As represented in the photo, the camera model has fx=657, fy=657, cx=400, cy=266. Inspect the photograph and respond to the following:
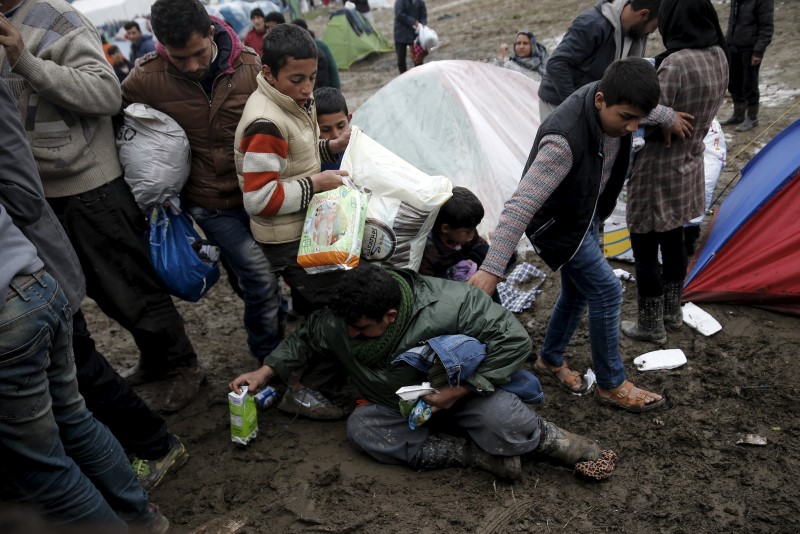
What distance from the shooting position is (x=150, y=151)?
289 centimetres

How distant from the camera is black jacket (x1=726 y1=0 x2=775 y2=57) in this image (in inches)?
240

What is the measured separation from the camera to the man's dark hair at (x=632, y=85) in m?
2.47

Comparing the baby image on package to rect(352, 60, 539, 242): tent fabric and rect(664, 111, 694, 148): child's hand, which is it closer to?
rect(664, 111, 694, 148): child's hand

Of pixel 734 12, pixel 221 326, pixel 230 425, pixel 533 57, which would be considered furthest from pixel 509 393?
pixel 734 12

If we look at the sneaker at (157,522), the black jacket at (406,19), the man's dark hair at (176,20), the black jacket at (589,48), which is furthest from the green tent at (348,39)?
the sneaker at (157,522)

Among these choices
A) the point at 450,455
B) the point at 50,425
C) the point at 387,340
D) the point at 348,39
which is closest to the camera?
the point at 50,425

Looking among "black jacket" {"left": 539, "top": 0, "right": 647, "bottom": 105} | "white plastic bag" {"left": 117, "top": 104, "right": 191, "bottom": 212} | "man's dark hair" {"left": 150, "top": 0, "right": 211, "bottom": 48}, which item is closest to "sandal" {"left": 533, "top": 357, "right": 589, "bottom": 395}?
"black jacket" {"left": 539, "top": 0, "right": 647, "bottom": 105}

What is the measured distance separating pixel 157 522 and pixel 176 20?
1.98m

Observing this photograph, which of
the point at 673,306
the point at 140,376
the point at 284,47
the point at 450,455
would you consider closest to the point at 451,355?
the point at 450,455

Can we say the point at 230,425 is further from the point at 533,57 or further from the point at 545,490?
the point at 533,57

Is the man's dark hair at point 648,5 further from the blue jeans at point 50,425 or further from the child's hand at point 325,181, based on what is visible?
the blue jeans at point 50,425

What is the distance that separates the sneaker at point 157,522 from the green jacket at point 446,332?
3.10 ft

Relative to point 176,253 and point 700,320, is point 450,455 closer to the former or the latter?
point 176,253

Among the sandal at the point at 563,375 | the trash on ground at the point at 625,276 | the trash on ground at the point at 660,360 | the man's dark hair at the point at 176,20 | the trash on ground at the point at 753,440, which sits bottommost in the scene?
the trash on ground at the point at 625,276
